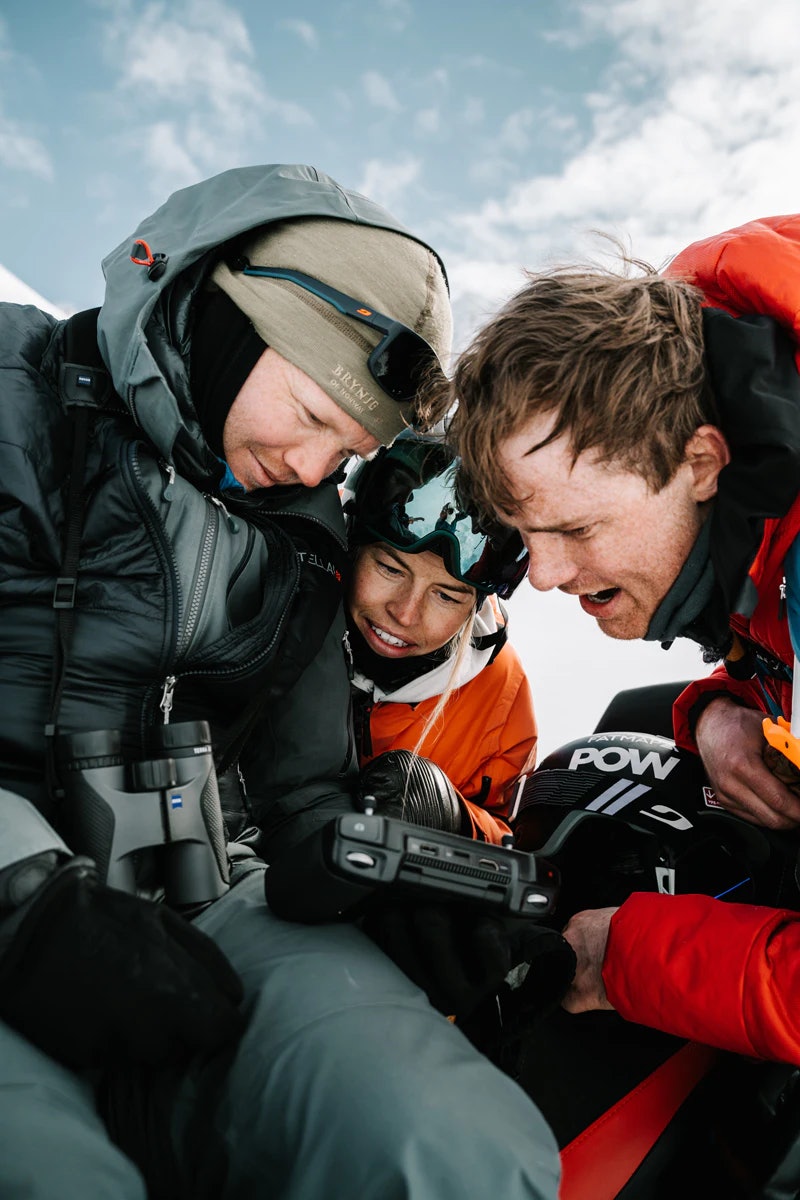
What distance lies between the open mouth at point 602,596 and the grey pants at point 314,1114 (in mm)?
829

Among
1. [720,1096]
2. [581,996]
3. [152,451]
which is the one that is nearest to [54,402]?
[152,451]

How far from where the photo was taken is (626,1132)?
1435mm

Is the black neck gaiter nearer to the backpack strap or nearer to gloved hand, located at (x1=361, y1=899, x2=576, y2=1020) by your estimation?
the backpack strap

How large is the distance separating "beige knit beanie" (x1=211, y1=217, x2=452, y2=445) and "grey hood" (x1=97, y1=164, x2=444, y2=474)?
3 centimetres

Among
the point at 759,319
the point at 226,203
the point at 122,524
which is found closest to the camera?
the point at 759,319

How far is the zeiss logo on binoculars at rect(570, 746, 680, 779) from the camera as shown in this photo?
186cm

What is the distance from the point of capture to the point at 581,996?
4.99ft

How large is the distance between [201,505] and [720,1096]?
1.39m

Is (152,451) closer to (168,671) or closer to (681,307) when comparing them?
(168,671)

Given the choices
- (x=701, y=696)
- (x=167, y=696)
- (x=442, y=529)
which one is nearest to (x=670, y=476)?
(x=442, y=529)

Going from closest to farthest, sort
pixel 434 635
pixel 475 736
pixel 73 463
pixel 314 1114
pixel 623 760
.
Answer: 1. pixel 314 1114
2. pixel 73 463
3. pixel 623 760
4. pixel 434 635
5. pixel 475 736

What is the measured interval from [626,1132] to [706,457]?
3.66 ft

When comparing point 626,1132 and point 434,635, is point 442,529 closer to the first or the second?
point 434,635

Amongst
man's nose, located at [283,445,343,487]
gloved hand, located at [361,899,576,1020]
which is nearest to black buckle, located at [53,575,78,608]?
man's nose, located at [283,445,343,487]
